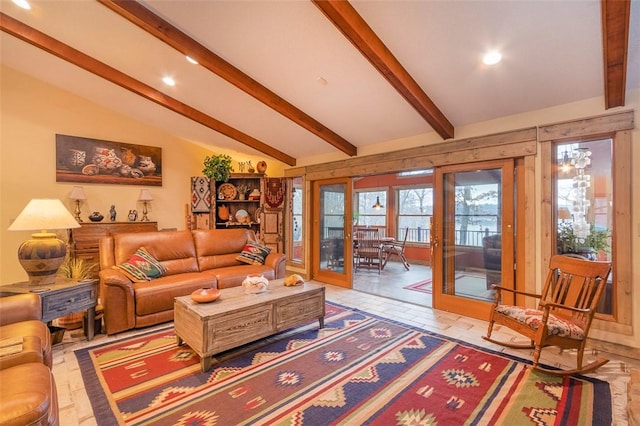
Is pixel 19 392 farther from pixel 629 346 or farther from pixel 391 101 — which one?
pixel 629 346

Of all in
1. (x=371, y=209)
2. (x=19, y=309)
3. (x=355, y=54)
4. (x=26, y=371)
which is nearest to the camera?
(x=26, y=371)

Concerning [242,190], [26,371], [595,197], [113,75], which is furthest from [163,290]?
[595,197]

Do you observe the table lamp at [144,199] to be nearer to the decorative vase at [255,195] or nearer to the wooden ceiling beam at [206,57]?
the decorative vase at [255,195]

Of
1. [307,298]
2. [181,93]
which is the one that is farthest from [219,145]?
[307,298]

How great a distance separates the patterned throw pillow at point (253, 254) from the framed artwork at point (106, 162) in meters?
2.58

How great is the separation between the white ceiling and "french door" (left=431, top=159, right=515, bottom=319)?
76cm

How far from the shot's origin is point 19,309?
2.11 metres

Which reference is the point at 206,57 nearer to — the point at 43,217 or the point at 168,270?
the point at 43,217

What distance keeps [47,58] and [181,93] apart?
5.74ft

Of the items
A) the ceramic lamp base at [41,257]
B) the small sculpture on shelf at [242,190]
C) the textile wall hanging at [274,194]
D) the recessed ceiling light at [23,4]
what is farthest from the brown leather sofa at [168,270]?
the recessed ceiling light at [23,4]

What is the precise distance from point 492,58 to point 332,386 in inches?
122

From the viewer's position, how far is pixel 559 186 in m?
3.20

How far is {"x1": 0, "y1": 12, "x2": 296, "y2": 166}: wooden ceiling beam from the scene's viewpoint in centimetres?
329

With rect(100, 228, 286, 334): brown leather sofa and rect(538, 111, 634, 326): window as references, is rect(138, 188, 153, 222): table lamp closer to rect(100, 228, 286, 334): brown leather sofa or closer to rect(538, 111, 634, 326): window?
rect(100, 228, 286, 334): brown leather sofa
